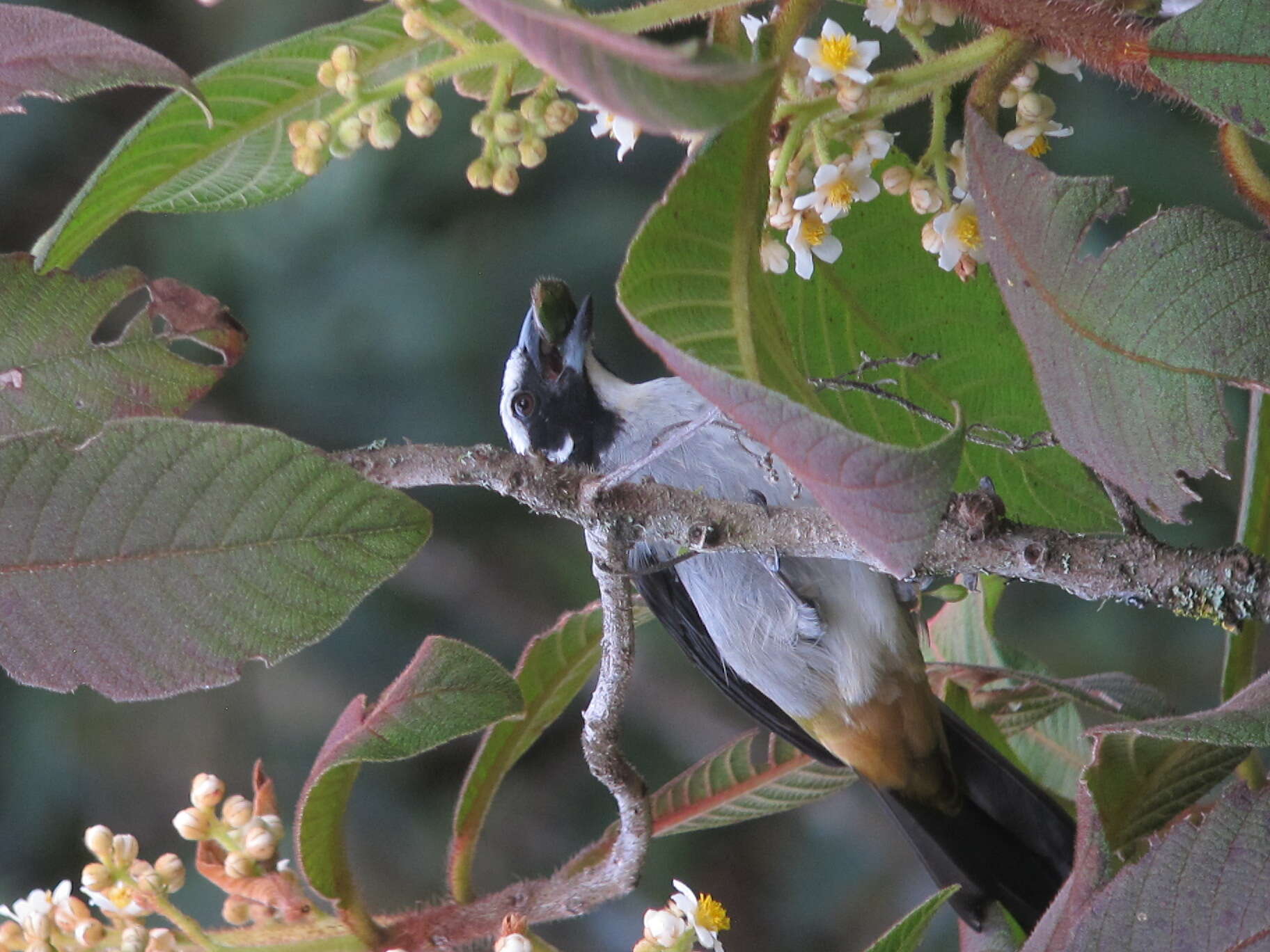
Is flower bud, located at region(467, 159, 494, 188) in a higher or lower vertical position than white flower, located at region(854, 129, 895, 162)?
lower

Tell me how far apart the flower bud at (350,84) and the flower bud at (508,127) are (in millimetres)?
115

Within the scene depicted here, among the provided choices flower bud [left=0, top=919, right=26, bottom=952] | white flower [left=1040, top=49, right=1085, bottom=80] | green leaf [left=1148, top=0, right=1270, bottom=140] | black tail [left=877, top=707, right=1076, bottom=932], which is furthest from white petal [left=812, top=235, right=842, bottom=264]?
flower bud [left=0, top=919, right=26, bottom=952]

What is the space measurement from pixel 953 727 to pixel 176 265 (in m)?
2.10

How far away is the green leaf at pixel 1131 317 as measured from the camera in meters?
0.77

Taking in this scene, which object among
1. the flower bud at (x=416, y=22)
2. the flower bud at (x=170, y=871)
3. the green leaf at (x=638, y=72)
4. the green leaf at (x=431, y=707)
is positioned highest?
the green leaf at (x=638, y=72)

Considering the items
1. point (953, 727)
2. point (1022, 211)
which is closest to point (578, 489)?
point (1022, 211)

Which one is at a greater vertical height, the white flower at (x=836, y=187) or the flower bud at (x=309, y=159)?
the white flower at (x=836, y=187)

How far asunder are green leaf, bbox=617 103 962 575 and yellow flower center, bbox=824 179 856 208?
0.21 m

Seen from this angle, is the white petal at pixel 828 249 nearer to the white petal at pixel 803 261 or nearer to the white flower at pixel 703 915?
the white petal at pixel 803 261

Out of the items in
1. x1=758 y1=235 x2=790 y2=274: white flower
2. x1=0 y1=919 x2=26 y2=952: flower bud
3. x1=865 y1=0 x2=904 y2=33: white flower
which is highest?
x1=865 y1=0 x2=904 y2=33: white flower

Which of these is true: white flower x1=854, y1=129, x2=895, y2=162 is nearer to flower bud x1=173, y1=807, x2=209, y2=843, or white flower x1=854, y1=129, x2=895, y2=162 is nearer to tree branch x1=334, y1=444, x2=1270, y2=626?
tree branch x1=334, y1=444, x2=1270, y2=626

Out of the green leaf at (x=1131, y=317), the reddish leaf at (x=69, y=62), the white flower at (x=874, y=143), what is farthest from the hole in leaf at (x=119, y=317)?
the green leaf at (x=1131, y=317)

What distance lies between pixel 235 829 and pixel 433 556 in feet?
6.70

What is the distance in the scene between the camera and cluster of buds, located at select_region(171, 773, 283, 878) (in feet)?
3.78
